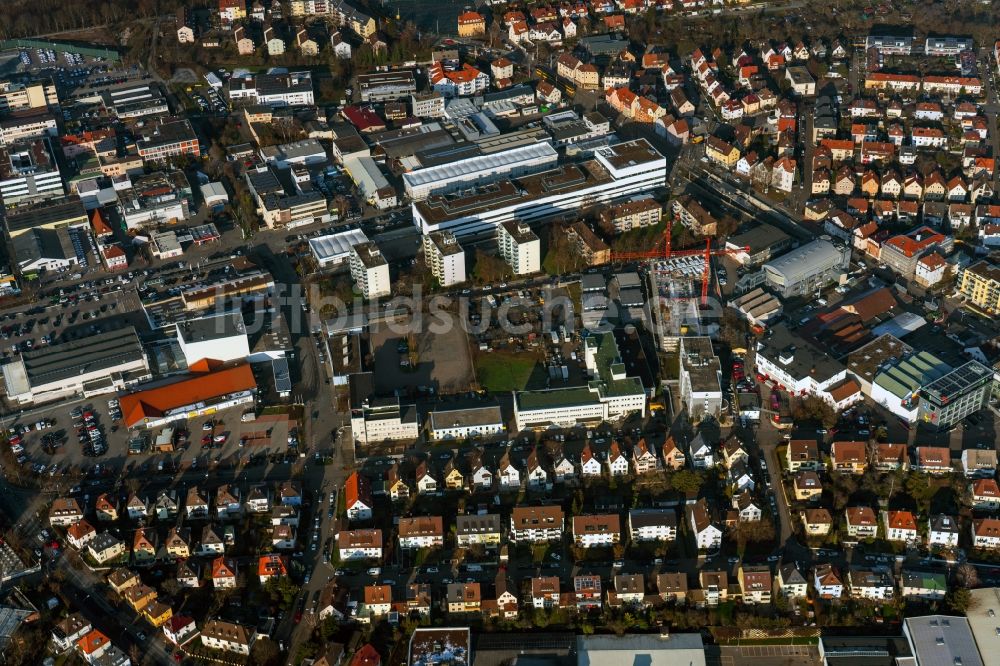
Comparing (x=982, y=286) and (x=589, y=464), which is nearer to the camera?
(x=589, y=464)

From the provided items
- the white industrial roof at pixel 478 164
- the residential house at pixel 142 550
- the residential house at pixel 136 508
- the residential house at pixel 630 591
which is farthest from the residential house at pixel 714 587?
the white industrial roof at pixel 478 164

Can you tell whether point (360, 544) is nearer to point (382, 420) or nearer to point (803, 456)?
point (382, 420)

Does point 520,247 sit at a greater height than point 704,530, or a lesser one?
greater

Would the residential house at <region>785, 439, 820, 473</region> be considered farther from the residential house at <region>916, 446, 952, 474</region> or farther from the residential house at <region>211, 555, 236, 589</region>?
the residential house at <region>211, 555, 236, 589</region>

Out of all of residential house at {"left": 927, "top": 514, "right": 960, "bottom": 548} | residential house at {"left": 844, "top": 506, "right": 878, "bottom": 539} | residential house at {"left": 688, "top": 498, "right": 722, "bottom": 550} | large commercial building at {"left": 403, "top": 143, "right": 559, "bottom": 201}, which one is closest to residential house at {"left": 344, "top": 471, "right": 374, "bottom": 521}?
residential house at {"left": 688, "top": 498, "right": 722, "bottom": 550}

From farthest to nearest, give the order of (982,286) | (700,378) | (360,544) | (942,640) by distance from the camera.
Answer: (982,286) < (700,378) < (360,544) < (942,640)

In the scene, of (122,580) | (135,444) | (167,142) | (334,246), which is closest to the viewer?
(122,580)

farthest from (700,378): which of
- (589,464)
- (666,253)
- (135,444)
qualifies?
(135,444)
